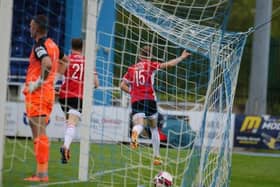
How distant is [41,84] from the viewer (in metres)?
9.40

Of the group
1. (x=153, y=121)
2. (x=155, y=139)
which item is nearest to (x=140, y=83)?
(x=153, y=121)

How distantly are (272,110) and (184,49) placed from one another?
595 inches

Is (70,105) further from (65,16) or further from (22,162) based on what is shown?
(65,16)

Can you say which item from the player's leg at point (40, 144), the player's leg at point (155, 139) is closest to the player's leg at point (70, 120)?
the player's leg at point (40, 144)

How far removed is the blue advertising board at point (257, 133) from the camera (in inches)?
757

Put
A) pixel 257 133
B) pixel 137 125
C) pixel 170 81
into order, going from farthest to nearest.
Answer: pixel 257 133 → pixel 137 125 → pixel 170 81

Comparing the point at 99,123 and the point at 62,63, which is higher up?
the point at 62,63

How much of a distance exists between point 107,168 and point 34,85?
7.61ft

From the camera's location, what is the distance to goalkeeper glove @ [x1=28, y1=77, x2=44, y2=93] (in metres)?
9.37

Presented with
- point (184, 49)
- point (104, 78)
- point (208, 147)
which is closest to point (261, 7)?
point (104, 78)

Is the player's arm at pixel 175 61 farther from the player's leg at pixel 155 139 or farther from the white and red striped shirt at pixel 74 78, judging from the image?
the player's leg at pixel 155 139

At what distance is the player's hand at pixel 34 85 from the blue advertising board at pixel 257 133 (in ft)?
34.4

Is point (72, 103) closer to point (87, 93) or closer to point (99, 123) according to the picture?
point (87, 93)

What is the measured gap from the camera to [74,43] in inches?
420
